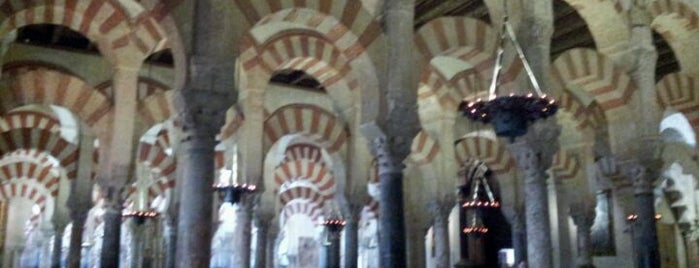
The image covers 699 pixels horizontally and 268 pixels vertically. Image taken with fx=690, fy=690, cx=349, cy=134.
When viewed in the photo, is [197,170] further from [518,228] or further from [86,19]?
[518,228]

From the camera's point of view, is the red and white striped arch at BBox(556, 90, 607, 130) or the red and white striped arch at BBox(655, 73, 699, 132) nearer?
the red and white striped arch at BBox(655, 73, 699, 132)

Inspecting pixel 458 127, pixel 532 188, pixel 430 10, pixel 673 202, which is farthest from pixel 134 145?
pixel 673 202

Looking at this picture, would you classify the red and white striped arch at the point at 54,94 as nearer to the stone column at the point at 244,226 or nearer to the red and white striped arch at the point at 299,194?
the stone column at the point at 244,226

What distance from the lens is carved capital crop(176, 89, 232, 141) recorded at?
4809 millimetres

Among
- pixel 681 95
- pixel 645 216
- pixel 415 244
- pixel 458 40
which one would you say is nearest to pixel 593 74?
pixel 681 95

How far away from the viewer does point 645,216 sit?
7477 millimetres

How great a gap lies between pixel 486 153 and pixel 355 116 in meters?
3.31

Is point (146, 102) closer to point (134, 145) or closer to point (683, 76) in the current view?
point (134, 145)

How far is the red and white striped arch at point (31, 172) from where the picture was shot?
510 inches

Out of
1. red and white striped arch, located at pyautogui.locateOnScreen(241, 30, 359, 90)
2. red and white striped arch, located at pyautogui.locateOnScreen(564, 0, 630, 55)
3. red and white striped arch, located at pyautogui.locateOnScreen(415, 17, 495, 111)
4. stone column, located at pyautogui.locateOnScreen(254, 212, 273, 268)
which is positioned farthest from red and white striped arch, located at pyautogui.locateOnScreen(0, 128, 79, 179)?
red and white striped arch, located at pyautogui.locateOnScreen(564, 0, 630, 55)

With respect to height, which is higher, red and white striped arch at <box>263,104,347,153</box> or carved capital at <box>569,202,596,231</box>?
red and white striped arch at <box>263,104,347,153</box>

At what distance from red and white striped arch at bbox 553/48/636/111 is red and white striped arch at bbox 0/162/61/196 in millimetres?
9471

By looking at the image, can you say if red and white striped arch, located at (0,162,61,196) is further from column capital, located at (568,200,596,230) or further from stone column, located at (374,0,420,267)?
column capital, located at (568,200,596,230)

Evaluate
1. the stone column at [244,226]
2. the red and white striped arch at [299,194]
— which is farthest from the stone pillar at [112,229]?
the red and white striped arch at [299,194]
